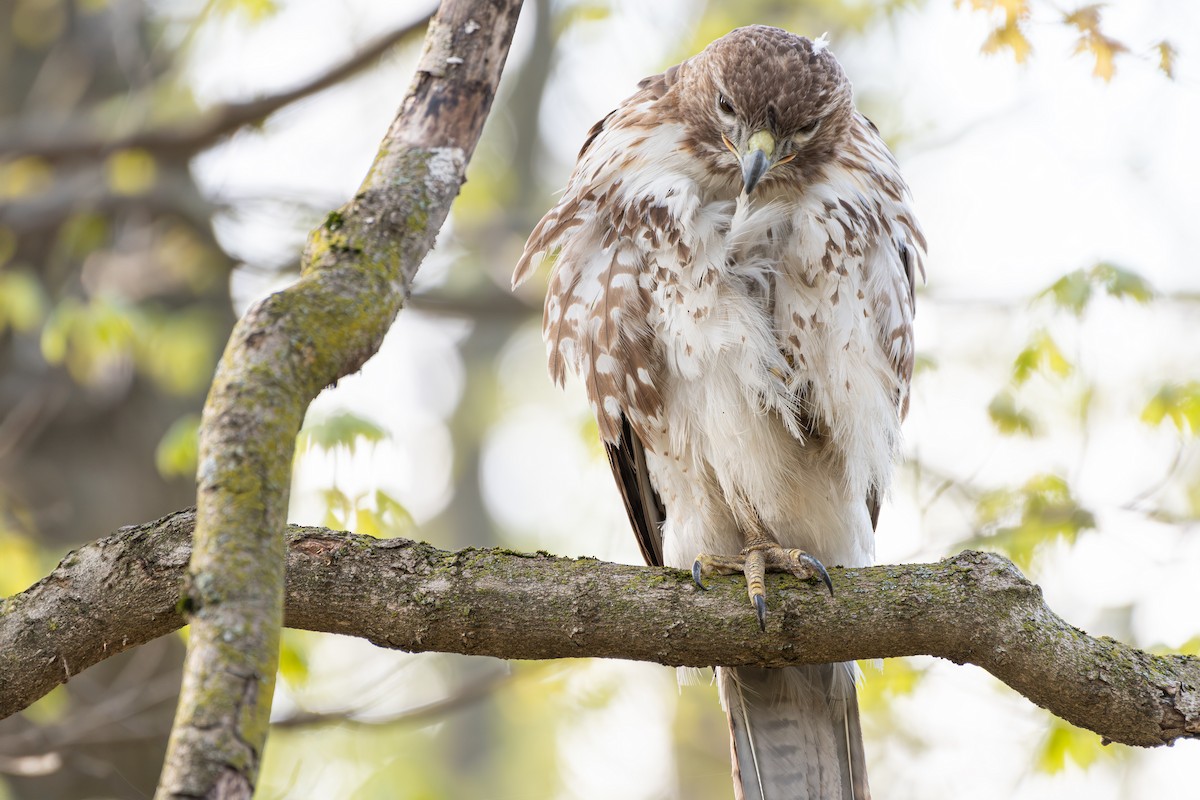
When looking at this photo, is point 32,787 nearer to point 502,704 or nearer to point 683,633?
point 683,633

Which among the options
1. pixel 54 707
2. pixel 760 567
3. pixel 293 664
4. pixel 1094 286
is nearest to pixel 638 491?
pixel 760 567

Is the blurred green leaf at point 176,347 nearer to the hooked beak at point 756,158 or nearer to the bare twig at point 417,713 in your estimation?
the bare twig at point 417,713

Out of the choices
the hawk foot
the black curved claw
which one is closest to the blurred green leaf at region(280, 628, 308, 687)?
the hawk foot

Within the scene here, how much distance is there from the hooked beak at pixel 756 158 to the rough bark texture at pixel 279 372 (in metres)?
0.81

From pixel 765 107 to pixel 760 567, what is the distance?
4.34 feet

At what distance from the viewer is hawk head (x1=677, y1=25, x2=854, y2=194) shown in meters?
3.28

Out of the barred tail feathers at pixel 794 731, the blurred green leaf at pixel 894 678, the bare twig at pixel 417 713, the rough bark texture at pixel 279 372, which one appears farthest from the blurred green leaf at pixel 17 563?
the blurred green leaf at pixel 894 678

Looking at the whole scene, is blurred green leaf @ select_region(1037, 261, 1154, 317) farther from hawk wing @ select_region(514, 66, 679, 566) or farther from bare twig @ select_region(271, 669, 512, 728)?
bare twig @ select_region(271, 669, 512, 728)

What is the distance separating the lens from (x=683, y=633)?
2637 millimetres

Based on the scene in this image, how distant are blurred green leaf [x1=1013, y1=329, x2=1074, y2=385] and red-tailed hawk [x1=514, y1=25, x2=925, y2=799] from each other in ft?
3.56

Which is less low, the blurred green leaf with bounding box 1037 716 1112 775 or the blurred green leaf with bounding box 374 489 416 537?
the blurred green leaf with bounding box 374 489 416 537

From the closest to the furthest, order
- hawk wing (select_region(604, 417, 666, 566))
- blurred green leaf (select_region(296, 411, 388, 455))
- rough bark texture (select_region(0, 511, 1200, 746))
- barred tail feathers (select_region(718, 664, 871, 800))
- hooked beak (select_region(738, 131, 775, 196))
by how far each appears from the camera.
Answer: rough bark texture (select_region(0, 511, 1200, 746)) < hooked beak (select_region(738, 131, 775, 196)) < barred tail feathers (select_region(718, 664, 871, 800)) < hawk wing (select_region(604, 417, 666, 566)) < blurred green leaf (select_region(296, 411, 388, 455))

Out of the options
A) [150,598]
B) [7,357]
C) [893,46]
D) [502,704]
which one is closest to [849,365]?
[150,598]

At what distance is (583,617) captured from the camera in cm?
258
